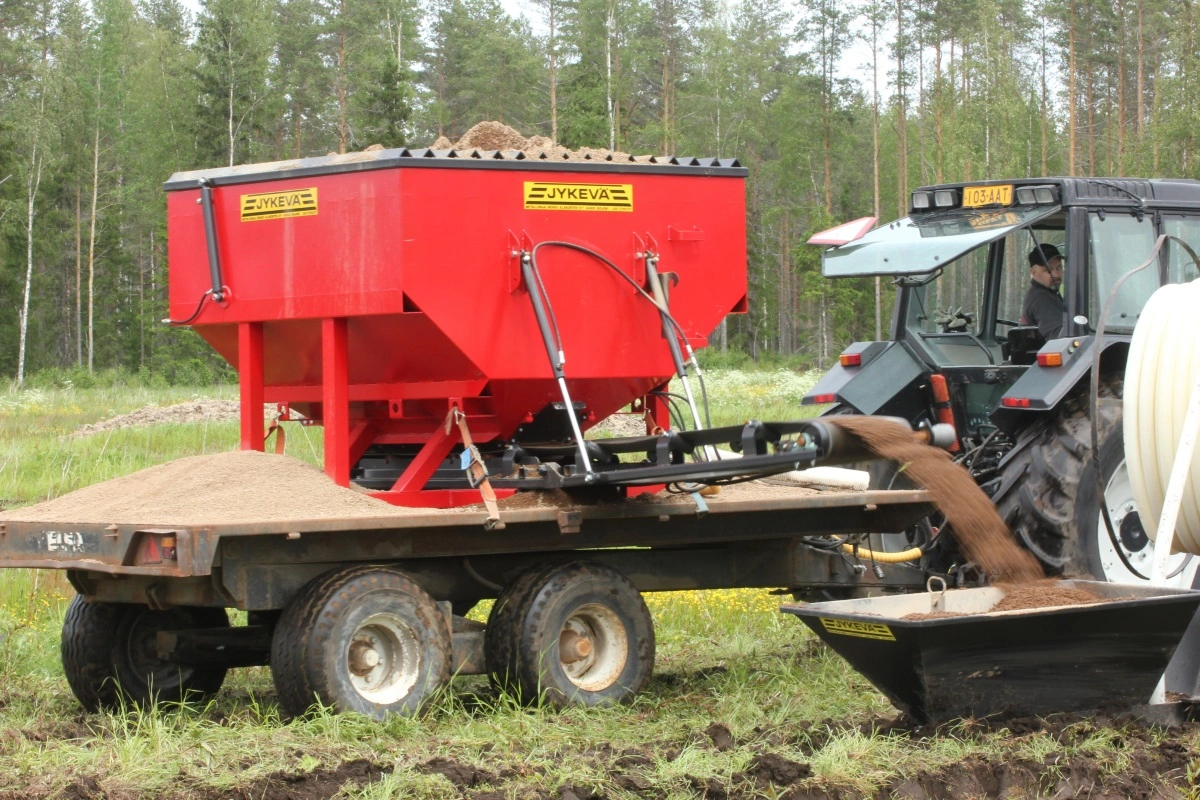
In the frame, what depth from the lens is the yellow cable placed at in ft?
27.2

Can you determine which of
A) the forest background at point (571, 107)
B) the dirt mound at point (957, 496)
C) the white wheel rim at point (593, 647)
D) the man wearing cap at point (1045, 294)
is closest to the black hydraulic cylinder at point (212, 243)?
the white wheel rim at point (593, 647)

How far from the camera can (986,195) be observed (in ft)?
29.1

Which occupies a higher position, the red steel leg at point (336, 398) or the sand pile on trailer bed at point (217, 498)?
the red steel leg at point (336, 398)

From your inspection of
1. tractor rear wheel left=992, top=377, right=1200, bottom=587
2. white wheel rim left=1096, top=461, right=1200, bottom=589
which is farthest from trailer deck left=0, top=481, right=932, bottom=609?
white wheel rim left=1096, top=461, right=1200, bottom=589

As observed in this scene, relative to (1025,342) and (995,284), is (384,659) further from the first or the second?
(995,284)

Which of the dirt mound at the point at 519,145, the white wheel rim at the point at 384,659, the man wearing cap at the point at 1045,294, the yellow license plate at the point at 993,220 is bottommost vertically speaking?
the white wheel rim at the point at 384,659

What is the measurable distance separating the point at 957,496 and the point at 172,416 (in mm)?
18752

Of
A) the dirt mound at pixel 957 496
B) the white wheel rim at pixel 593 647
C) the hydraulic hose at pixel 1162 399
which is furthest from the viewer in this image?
the white wheel rim at pixel 593 647

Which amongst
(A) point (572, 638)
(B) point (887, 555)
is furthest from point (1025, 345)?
(A) point (572, 638)

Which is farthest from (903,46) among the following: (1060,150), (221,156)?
(221,156)

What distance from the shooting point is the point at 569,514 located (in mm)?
6754

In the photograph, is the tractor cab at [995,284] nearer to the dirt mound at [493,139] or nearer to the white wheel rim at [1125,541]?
Answer: the white wheel rim at [1125,541]

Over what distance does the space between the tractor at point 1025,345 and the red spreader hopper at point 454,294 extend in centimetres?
135

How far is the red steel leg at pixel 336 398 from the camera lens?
23.8 feet
